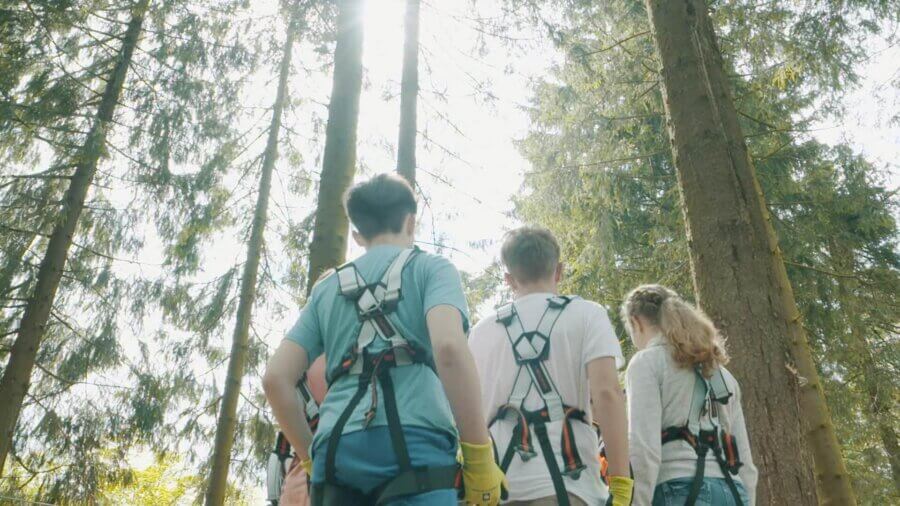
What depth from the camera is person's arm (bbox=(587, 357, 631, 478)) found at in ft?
8.41

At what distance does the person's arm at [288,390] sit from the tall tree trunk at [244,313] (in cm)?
680

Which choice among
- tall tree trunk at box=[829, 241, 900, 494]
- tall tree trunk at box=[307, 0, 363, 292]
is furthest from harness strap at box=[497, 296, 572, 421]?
tall tree trunk at box=[829, 241, 900, 494]

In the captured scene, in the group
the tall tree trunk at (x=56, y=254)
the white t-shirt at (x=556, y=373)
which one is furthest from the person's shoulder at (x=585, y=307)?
the tall tree trunk at (x=56, y=254)

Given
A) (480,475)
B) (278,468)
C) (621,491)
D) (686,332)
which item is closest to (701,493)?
(621,491)

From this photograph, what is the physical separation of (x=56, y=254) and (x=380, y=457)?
10157 mm

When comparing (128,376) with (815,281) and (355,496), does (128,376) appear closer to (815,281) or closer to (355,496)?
(355,496)

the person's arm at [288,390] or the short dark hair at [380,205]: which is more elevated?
the short dark hair at [380,205]

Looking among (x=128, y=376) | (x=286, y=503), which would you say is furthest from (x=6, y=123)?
(x=286, y=503)

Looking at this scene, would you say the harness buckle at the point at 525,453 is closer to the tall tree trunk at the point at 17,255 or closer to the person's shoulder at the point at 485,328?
the person's shoulder at the point at 485,328

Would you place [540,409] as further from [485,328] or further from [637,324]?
[637,324]

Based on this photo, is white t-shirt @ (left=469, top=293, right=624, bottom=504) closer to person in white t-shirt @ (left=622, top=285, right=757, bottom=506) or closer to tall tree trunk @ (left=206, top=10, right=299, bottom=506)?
person in white t-shirt @ (left=622, top=285, right=757, bottom=506)

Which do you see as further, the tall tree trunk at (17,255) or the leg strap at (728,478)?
the tall tree trunk at (17,255)

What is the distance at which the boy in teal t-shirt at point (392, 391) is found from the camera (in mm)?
1848

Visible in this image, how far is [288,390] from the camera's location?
2.19m
